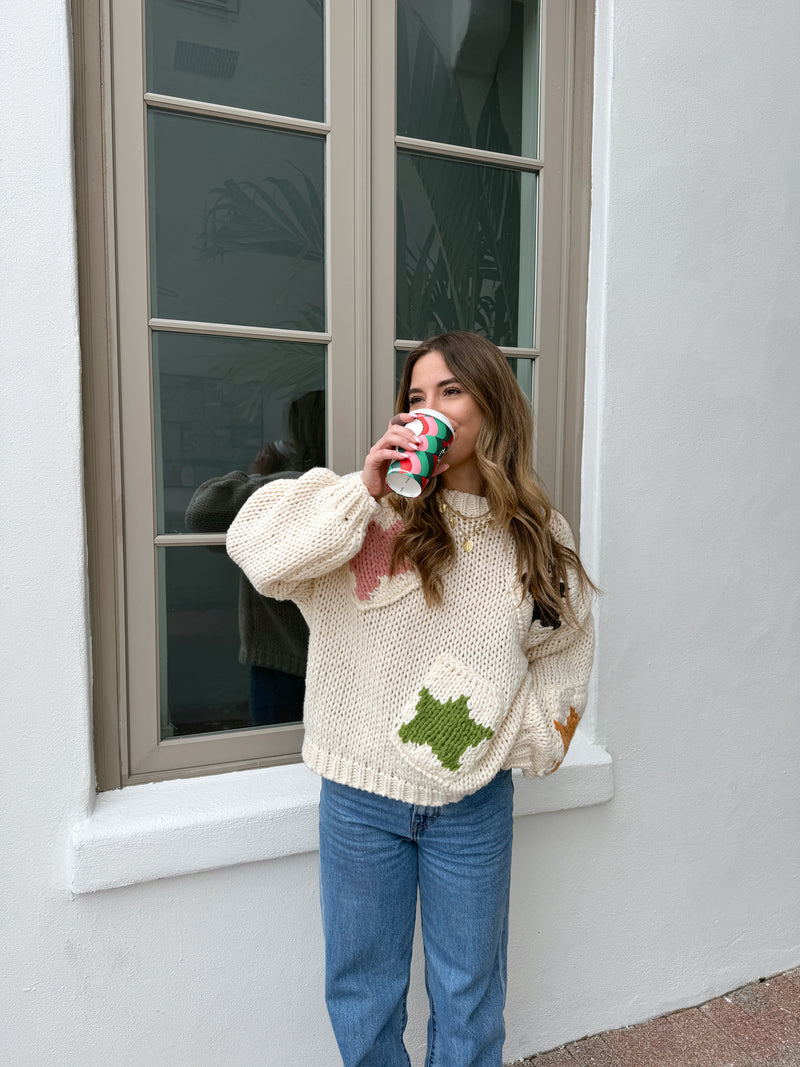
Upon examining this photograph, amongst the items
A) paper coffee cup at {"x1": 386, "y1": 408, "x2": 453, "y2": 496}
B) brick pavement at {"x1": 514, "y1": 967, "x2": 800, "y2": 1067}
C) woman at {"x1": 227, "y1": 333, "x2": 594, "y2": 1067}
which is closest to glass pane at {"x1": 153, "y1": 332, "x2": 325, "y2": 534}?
woman at {"x1": 227, "y1": 333, "x2": 594, "y2": 1067}

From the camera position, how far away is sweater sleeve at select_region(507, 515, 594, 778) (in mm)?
1455

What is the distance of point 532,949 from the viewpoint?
202 cm

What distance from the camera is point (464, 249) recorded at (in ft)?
6.33

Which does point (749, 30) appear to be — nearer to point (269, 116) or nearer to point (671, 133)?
point (671, 133)

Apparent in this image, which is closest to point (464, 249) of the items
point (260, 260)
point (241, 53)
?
point (260, 260)

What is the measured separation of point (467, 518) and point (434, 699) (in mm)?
356

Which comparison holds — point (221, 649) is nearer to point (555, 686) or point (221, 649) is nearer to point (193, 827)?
point (193, 827)

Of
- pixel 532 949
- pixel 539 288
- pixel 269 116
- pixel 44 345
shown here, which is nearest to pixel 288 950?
pixel 532 949

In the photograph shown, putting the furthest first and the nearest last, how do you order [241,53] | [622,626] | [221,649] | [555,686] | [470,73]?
1. [622,626]
2. [470,73]
3. [221,649]
4. [241,53]
5. [555,686]

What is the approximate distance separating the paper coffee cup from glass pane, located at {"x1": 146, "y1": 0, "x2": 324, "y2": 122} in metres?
1.02

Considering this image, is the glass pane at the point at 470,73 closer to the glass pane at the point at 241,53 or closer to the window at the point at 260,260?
the window at the point at 260,260

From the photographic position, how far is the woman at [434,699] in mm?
1357

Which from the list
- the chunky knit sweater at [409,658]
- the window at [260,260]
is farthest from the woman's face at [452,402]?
the window at [260,260]

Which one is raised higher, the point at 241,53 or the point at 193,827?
the point at 241,53
